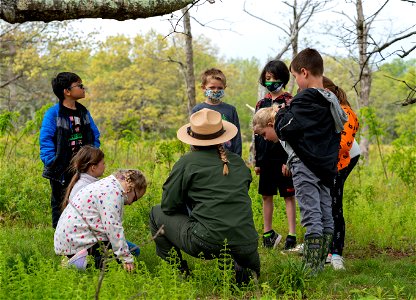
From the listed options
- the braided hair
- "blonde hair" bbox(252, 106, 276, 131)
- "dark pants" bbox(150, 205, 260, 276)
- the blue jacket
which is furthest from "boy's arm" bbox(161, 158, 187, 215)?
the blue jacket

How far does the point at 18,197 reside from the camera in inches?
275

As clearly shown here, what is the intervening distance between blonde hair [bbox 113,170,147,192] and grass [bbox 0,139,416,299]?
661 millimetres

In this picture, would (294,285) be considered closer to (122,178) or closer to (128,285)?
(128,285)

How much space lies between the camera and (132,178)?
15.3ft

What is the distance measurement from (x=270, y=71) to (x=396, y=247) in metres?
2.43

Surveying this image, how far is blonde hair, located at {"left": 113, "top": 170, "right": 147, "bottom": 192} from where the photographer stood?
4633mm

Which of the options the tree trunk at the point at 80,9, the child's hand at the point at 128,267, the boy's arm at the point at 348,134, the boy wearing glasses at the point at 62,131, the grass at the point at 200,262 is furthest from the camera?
the boy wearing glasses at the point at 62,131

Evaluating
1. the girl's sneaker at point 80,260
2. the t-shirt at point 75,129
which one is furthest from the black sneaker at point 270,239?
the t-shirt at point 75,129

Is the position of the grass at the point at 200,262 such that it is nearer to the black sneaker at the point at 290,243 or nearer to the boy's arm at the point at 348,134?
the black sneaker at the point at 290,243

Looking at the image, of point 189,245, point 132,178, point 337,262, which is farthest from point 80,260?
point 337,262

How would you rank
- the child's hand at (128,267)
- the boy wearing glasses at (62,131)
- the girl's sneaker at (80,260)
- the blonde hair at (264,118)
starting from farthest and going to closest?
the boy wearing glasses at (62,131) < the blonde hair at (264,118) < the girl's sneaker at (80,260) < the child's hand at (128,267)

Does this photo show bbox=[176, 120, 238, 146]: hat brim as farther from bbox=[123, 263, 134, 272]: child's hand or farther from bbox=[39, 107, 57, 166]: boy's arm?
bbox=[39, 107, 57, 166]: boy's arm

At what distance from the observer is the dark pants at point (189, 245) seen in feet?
13.5

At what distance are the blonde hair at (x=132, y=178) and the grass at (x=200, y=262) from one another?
0.66m
